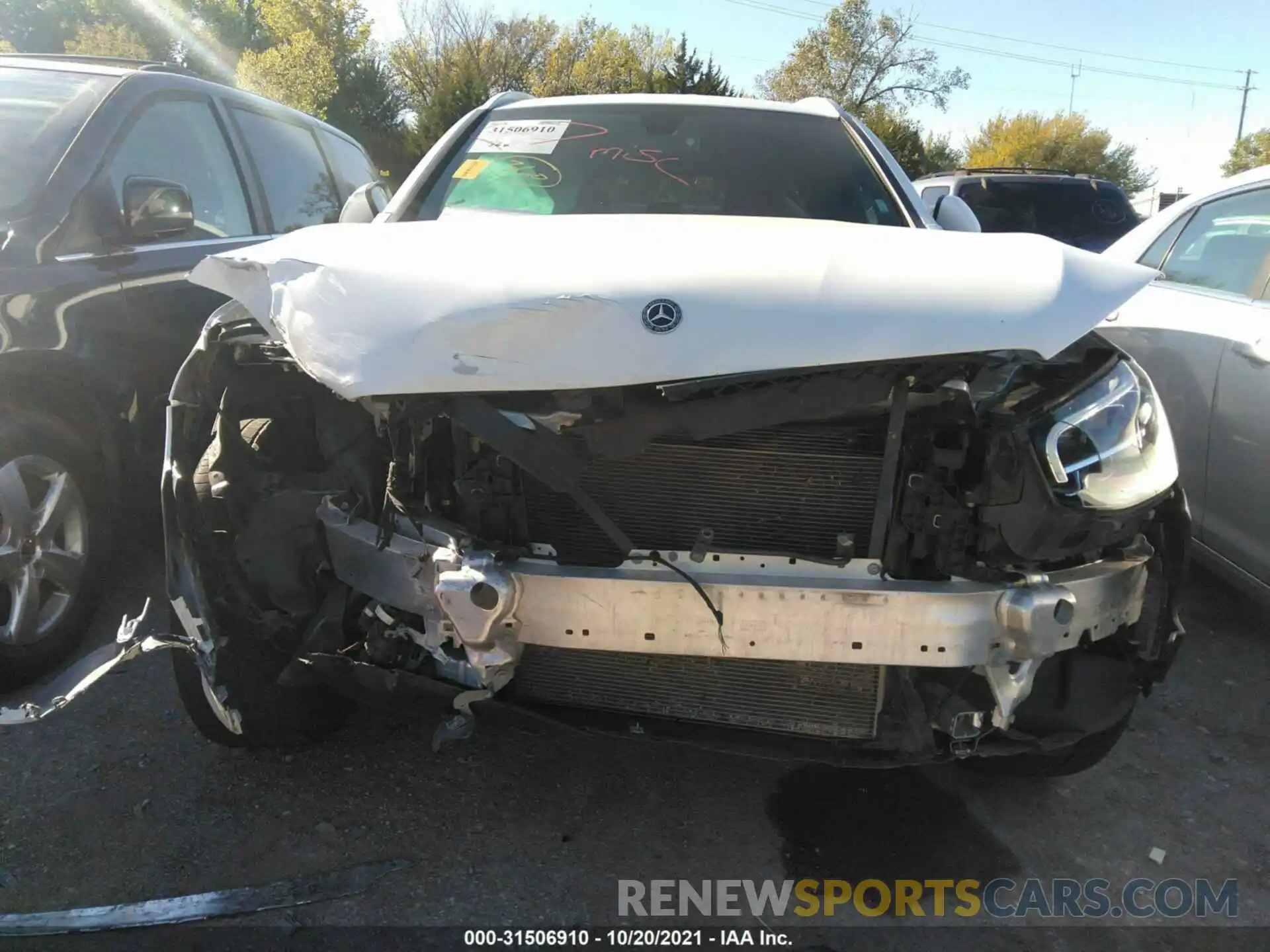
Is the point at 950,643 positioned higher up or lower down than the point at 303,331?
lower down

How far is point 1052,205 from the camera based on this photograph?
945 centimetres

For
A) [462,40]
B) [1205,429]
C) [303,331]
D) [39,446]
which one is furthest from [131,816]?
[462,40]

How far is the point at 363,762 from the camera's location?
8.56 feet

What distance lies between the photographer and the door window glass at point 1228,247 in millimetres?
3379

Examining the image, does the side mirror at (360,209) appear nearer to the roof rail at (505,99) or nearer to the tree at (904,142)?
the roof rail at (505,99)

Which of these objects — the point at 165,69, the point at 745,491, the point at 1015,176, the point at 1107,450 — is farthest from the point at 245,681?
the point at 1015,176

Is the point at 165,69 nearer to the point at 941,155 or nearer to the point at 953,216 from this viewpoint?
the point at 953,216

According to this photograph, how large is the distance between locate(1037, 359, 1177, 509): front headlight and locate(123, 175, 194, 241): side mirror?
10.1ft

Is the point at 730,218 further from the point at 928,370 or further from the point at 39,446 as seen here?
the point at 39,446

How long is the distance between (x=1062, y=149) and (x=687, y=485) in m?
47.4

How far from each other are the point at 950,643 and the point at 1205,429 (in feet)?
6.94

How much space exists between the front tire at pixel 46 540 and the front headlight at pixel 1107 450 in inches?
115

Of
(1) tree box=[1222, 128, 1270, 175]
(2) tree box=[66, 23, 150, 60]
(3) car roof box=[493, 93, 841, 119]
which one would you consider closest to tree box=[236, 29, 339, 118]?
(2) tree box=[66, 23, 150, 60]

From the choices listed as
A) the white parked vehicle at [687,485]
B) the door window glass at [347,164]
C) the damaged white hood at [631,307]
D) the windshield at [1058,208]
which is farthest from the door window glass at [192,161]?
the windshield at [1058,208]
